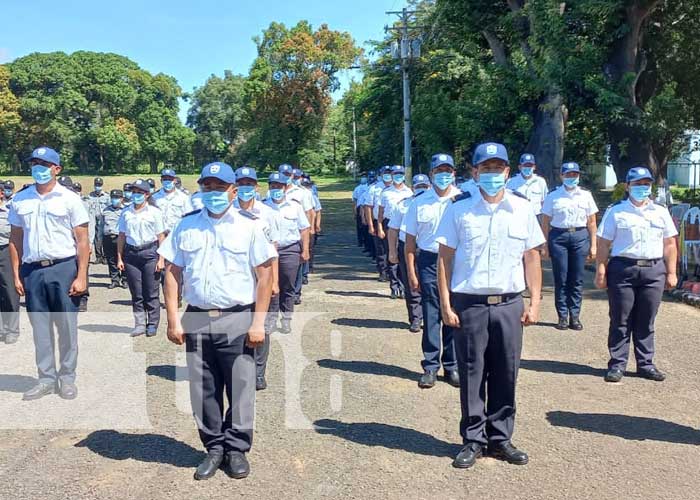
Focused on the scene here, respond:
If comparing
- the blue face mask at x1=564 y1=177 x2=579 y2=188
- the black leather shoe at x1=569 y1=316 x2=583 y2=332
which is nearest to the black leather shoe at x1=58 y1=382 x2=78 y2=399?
the black leather shoe at x1=569 y1=316 x2=583 y2=332

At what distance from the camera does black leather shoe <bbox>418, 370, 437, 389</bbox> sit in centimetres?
654

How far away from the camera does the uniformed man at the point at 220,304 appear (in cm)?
456

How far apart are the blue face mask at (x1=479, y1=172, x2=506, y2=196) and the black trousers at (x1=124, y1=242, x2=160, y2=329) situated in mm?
5538

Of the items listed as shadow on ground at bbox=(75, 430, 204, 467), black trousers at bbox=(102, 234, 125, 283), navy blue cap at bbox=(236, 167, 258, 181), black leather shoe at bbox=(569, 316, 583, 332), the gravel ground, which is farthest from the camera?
black trousers at bbox=(102, 234, 125, 283)

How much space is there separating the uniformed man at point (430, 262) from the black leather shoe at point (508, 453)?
1.66m

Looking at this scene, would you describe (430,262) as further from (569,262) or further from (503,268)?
(569,262)

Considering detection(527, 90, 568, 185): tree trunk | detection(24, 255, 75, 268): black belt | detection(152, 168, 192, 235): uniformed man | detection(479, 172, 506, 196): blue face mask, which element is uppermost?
detection(527, 90, 568, 185): tree trunk

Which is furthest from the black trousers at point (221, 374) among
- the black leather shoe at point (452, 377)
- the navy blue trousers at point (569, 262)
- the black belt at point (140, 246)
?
the navy blue trousers at point (569, 262)

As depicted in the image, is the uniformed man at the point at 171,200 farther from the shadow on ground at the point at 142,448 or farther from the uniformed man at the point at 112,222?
the shadow on ground at the point at 142,448

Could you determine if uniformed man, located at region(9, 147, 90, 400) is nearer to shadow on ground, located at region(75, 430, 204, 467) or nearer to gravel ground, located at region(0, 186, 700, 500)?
gravel ground, located at region(0, 186, 700, 500)

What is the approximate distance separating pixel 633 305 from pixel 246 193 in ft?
12.9

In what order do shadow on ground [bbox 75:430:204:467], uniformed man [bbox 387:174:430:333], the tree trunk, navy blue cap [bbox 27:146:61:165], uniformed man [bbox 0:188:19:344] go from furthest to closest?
the tree trunk, uniformed man [bbox 0:188:19:344], uniformed man [bbox 387:174:430:333], navy blue cap [bbox 27:146:61:165], shadow on ground [bbox 75:430:204:467]

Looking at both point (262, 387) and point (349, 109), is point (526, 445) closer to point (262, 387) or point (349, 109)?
point (262, 387)

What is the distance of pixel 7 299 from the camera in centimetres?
891
